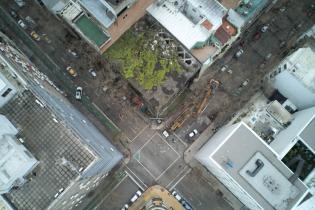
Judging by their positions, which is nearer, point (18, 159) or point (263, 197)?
point (18, 159)

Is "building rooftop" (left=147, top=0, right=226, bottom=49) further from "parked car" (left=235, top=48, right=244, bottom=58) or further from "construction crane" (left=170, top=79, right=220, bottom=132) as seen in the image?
"parked car" (left=235, top=48, right=244, bottom=58)

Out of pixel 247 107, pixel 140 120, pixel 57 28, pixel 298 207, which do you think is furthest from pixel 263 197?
pixel 57 28

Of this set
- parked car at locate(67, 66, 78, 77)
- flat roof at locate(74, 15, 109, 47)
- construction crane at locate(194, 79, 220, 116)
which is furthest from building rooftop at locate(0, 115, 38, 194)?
construction crane at locate(194, 79, 220, 116)

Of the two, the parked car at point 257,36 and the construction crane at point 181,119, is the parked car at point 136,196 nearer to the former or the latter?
the construction crane at point 181,119

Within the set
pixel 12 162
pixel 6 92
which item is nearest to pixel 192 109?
pixel 6 92

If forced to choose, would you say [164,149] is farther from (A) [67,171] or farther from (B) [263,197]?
(A) [67,171]

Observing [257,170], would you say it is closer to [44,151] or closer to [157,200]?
[157,200]
